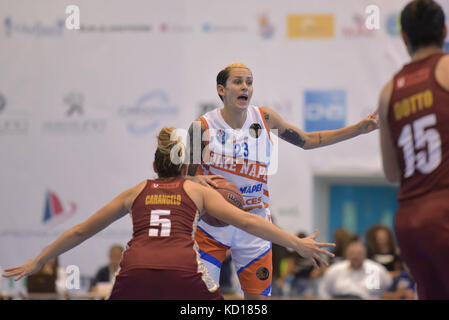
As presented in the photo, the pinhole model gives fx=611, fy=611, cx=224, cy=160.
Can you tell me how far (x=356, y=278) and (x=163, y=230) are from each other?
16.3ft

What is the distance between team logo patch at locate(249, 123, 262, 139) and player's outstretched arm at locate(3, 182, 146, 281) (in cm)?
165

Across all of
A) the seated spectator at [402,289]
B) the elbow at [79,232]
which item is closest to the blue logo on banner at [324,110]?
the seated spectator at [402,289]

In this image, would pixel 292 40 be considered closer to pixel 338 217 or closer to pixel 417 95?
pixel 338 217

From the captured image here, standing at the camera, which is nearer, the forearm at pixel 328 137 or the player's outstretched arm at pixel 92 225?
the player's outstretched arm at pixel 92 225

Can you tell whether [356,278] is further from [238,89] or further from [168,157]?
[168,157]

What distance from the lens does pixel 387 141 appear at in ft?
10.4

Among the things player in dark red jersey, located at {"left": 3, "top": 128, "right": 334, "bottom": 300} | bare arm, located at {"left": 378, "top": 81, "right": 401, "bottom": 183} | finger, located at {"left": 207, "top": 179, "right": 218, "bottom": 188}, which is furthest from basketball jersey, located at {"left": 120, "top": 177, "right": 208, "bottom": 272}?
bare arm, located at {"left": 378, "top": 81, "right": 401, "bottom": 183}

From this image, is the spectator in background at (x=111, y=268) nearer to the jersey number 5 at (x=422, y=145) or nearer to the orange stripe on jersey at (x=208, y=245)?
the orange stripe on jersey at (x=208, y=245)

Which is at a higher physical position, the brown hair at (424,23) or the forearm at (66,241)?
the brown hair at (424,23)

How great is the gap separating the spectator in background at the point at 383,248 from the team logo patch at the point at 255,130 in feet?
13.5

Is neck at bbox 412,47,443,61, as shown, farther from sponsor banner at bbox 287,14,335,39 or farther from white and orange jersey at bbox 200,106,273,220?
sponsor banner at bbox 287,14,335,39

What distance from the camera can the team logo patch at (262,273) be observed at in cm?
511

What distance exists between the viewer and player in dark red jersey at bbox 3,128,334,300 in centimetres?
353
